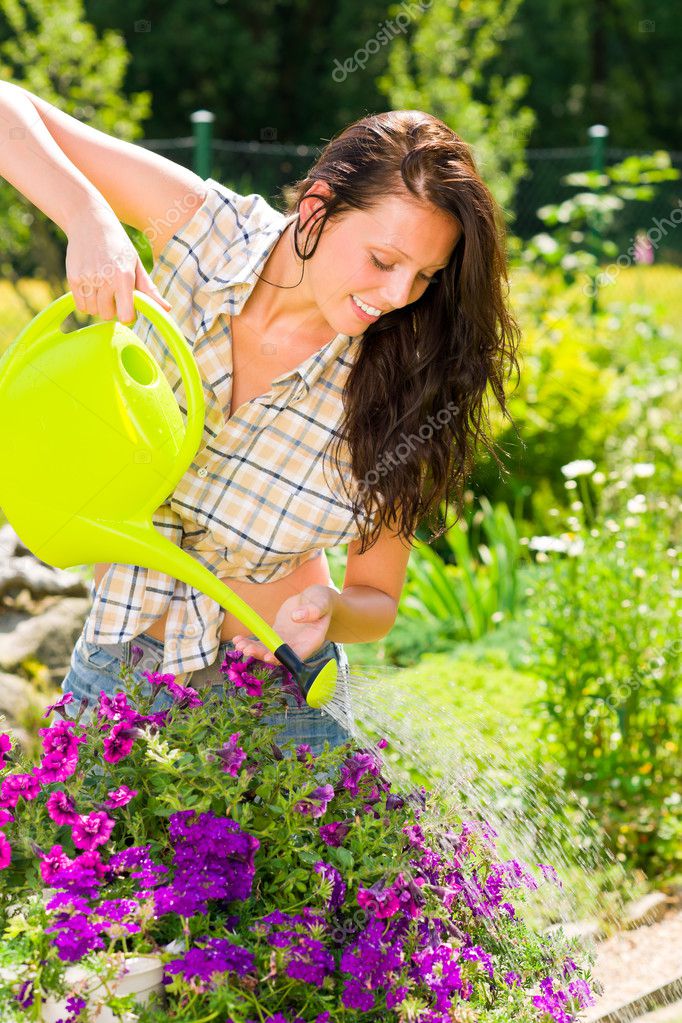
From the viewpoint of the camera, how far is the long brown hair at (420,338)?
1543 mm

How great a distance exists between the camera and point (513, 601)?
4.00 m

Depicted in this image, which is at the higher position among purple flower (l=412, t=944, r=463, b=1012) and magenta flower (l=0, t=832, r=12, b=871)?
magenta flower (l=0, t=832, r=12, b=871)

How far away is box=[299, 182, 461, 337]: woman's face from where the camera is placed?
1516mm

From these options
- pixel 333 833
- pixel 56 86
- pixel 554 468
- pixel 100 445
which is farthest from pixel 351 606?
pixel 56 86

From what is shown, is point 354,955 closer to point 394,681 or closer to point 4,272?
point 394,681

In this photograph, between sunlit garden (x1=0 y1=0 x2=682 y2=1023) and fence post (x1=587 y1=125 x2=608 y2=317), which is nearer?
sunlit garden (x1=0 y1=0 x2=682 y2=1023)

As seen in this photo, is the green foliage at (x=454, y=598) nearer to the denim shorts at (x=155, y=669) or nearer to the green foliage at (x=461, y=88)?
the denim shorts at (x=155, y=669)

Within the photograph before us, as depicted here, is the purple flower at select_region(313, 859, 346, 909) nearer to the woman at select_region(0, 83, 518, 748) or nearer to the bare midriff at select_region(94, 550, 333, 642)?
the woman at select_region(0, 83, 518, 748)

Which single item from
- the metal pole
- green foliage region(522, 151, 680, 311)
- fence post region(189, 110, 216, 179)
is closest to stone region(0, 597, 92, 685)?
fence post region(189, 110, 216, 179)

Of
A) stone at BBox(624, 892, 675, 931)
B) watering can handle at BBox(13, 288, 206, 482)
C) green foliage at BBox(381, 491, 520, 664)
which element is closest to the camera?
watering can handle at BBox(13, 288, 206, 482)

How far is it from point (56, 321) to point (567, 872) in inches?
74.3

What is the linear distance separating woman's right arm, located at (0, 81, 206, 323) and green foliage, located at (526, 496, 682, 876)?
1.66 meters

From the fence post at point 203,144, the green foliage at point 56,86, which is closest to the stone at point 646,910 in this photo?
the fence post at point 203,144

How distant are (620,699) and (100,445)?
6.03 feet
